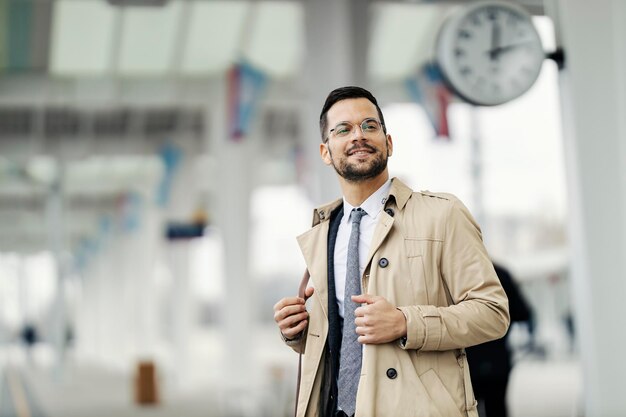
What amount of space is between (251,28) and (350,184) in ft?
33.0

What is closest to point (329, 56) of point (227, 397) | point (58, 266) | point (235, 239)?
point (227, 397)

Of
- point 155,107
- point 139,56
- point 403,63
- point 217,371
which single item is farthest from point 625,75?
point 217,371

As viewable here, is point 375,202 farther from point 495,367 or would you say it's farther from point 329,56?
point 329,56

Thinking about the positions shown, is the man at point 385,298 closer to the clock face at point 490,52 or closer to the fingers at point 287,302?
the fingers at point 287,302

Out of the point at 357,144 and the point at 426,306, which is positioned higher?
the point at 357,144

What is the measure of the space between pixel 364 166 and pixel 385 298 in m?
0.24

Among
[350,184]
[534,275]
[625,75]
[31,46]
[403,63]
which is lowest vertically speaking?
[534,275]

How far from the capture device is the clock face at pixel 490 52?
4902 millimetres

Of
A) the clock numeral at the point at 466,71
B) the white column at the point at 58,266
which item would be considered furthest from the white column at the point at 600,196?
the white column at the point at 58,266

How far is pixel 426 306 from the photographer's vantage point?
1458mm

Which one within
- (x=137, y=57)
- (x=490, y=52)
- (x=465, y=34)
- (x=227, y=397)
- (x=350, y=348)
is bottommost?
(x=227, y=397)

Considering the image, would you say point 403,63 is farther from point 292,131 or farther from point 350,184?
point 292,131

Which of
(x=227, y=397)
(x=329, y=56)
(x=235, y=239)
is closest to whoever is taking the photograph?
(x=329, y=56)

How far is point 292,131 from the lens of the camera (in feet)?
62.6
